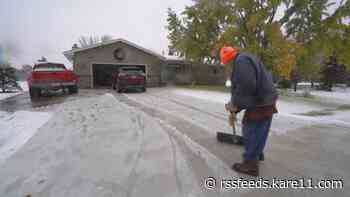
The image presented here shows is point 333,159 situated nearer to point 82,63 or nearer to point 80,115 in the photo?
point 80,115

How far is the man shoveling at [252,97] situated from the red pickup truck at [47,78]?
940 cm

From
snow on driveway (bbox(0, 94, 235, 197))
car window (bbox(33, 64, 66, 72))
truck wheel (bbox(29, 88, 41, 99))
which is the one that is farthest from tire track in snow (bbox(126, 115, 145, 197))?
truck wheel (bbox(29, 88, 41, 99))

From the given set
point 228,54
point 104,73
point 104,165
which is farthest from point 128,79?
point 228,54

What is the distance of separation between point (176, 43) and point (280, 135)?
47.7ft

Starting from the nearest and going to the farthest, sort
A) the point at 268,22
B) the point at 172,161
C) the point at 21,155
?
1. the point at 172,161
2. the point at 21,155
3. the point at 268,22

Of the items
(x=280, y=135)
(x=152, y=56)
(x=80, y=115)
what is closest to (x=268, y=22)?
(x=152, y=56)

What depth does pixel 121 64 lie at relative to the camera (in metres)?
15.9

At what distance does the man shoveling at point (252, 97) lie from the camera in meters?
1.92

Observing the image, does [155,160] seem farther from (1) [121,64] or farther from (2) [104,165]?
(1) [121,64]

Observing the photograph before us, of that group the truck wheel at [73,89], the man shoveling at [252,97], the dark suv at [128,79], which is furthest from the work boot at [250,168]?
the truck wheel at [73,89]

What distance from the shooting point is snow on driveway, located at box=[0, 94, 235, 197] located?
191cm

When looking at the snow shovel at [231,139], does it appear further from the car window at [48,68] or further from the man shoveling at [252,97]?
the car window at [48,68]

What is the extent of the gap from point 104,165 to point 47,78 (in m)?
8.39

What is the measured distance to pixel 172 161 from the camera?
2480 millimetres
